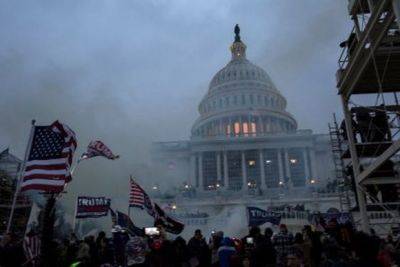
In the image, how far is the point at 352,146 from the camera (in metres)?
16.7

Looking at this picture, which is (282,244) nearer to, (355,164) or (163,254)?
(163,254)

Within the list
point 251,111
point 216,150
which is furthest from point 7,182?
point 251,111

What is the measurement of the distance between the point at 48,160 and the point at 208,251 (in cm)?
467

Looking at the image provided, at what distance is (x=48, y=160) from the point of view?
11.2 meters

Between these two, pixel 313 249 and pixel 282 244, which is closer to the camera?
pixel 313 249

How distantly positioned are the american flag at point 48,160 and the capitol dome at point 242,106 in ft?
248

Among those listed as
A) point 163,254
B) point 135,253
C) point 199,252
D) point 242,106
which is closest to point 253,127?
point 242,106

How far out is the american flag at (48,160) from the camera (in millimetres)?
10969

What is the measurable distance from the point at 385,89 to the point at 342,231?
10.3 meters

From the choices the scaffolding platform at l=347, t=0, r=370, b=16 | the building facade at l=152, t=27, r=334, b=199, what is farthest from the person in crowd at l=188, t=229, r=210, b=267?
the building facade at l=152, t=27, r=334, b=199

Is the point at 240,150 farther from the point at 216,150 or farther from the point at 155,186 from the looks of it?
the point at 155,186

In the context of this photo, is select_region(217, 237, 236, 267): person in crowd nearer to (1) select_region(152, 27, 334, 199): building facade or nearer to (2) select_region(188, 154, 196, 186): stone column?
(1) select_region(152, 27, 334, 199): building facade

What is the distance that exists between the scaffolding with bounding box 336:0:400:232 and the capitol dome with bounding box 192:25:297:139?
6934 cm

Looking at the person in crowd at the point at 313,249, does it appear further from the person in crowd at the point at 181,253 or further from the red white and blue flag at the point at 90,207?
the red white and blue flag at the point at 90,207
